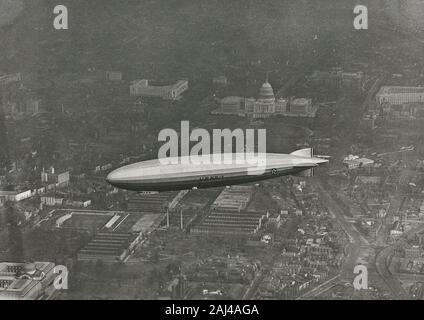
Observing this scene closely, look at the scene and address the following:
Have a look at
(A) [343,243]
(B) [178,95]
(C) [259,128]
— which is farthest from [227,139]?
(A) [343,243]

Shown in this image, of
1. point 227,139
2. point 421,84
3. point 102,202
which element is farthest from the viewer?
point 421,84

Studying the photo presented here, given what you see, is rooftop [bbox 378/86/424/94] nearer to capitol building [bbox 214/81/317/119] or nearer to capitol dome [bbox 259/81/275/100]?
capitol building [bbox 214/81/317/119]

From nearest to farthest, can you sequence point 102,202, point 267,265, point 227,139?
point 267,265 < point 102,202 < point 227,139

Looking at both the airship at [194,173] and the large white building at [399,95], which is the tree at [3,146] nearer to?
the airship at [194,173]

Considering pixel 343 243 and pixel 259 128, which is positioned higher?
pixel 259 128

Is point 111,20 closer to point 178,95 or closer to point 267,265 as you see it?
point 178,95

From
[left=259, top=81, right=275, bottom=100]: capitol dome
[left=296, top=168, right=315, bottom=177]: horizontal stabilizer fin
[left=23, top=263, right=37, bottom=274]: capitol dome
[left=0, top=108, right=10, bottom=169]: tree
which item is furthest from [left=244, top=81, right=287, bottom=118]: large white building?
[left=23, top=263, right=37, bottom=274]: capitol dome
